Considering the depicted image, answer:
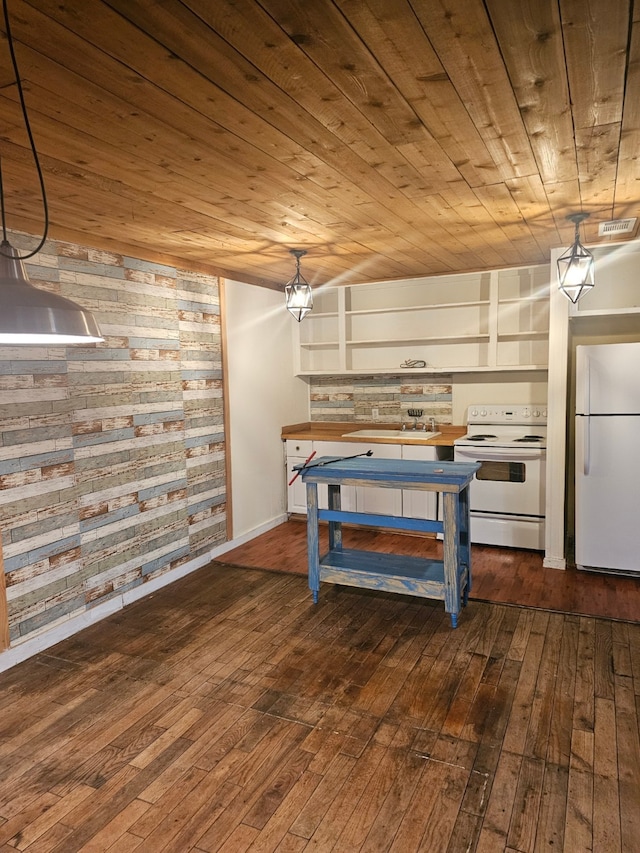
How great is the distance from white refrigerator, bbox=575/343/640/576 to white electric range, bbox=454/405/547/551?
42 cm

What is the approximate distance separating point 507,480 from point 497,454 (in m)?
0.23

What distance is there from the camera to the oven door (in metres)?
4.41

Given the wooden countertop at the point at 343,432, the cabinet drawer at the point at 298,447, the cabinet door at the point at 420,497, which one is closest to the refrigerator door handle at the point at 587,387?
the wooden countertop at the point at 343,432

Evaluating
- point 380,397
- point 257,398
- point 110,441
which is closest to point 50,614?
point 110,441

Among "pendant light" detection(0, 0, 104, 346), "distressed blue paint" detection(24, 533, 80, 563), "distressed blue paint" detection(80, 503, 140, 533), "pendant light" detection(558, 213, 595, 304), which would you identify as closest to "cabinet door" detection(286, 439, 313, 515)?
"distressed blue paint" detection(80, 503, 140, 533)

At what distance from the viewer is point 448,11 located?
1.31 m

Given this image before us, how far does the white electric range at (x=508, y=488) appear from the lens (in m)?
4.42

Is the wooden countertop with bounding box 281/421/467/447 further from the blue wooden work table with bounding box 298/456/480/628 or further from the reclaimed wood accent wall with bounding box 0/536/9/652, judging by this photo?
the reclaimed wood accent wall with bounding box 0/536/9/652

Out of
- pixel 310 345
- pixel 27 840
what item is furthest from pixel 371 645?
pixel 310 345

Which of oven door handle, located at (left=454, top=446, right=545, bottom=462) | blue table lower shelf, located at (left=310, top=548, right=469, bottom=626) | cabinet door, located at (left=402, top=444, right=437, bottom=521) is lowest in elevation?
blue table lower shelf, located at (left=310, top=548, right=469, bottom=626)

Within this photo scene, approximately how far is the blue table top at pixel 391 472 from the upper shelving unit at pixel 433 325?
176cm

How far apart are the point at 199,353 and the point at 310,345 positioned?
168cm

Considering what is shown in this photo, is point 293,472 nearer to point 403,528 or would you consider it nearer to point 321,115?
point 403,528

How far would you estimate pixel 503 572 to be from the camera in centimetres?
415
